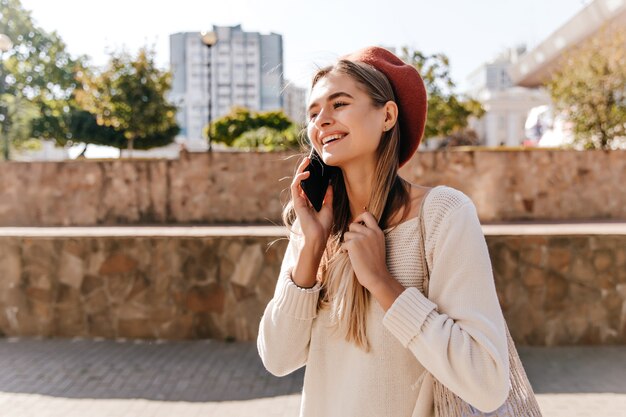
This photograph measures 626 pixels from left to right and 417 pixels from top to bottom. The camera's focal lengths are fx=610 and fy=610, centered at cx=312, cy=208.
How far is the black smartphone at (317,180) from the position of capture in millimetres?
1700

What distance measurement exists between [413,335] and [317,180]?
1.88 ft

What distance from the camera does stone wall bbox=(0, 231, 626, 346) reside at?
528cm

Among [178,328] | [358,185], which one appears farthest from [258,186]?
[358,185]

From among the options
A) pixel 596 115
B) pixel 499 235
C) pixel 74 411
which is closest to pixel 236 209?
pixel 499 235

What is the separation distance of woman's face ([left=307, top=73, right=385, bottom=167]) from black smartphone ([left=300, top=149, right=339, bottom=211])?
0.18 metres

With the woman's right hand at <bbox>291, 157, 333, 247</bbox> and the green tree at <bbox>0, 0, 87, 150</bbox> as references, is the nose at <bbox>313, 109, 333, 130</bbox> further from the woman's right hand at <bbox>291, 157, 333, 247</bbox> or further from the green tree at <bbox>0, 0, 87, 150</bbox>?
the green tree at <bbox>0, 0, 87, 150</bbox>

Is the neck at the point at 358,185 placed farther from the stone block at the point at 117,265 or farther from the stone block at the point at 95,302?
the stone block at the point at 95,302

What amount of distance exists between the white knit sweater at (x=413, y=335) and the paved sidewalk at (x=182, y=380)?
2.57 m

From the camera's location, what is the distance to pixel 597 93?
475 inches

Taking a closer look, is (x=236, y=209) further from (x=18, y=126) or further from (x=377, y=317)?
(x=18, y=126)

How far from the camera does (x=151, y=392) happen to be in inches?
172

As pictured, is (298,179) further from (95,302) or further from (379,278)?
(95,302)

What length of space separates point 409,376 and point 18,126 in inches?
1164

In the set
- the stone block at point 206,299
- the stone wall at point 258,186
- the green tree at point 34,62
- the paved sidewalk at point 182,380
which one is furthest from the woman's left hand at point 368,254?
the green tree at point 34,62
